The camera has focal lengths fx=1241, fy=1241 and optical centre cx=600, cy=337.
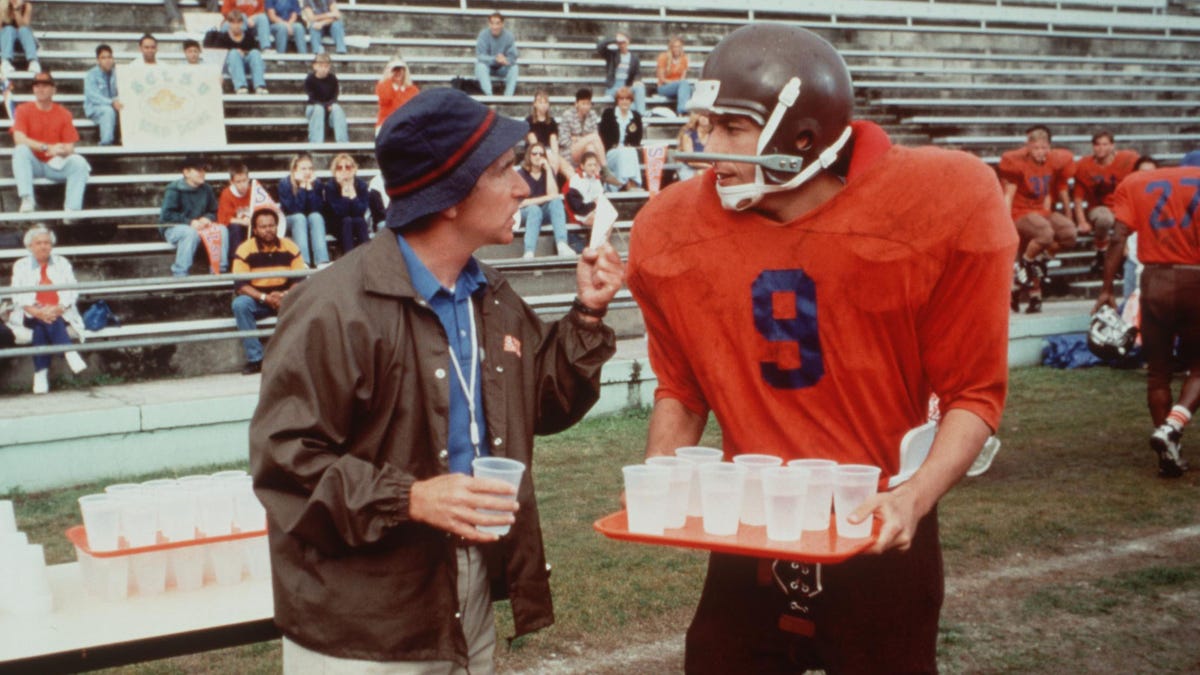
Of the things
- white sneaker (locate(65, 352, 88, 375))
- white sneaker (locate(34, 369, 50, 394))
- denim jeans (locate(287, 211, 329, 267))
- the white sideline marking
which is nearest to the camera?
the white sideline marking

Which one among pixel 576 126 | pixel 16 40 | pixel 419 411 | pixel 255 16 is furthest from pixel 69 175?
pixel 419 411

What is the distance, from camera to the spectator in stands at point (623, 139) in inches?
637

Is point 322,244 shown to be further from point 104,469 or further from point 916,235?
point 916,235

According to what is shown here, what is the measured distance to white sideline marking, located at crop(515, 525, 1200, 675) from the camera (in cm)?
538

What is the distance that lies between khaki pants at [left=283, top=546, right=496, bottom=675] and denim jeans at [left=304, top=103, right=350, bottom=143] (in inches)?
499

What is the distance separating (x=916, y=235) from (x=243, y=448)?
7889mm

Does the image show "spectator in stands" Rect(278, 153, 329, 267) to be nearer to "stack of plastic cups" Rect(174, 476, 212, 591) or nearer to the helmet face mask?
"stack of plastic cups" Rect(174, 476, 212, 591)

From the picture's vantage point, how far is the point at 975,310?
2.71 metres

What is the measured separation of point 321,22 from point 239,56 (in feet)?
5.64

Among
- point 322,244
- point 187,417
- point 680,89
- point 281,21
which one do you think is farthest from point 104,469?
point 680,89

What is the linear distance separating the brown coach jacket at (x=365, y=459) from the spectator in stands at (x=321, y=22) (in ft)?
47.8

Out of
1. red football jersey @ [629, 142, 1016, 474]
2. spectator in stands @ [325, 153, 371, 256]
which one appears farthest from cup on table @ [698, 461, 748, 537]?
spectator in stands @ [325, 153, 371, 256]

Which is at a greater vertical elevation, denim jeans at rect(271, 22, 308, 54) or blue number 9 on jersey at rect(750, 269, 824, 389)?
denim jeans at rect(271, 22, 308, 54)

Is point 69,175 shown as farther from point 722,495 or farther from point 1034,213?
point 722,495
